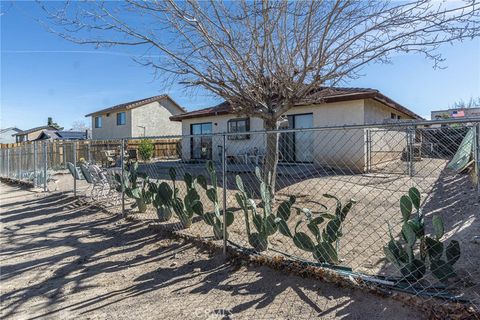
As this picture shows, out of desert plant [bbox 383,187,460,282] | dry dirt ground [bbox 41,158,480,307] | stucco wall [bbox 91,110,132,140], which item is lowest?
dry dirt ground [bbox 41,158,480,307]

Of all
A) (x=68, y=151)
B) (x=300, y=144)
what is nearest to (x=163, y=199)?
(x=300, y=144)

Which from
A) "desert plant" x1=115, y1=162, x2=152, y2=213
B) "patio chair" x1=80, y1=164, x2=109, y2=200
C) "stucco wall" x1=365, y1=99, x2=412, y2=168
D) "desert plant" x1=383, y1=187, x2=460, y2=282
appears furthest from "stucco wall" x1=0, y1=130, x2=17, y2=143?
"desert plant" x1=383, y1=187, x2=460, y2=282

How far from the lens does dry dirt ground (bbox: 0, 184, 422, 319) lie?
8.98ft

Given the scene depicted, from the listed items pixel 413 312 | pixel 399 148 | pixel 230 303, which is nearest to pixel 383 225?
pixel 413 312

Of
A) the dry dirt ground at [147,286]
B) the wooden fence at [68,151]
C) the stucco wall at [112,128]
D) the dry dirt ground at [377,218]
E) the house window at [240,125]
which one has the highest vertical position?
the stucco wall at [112,128]

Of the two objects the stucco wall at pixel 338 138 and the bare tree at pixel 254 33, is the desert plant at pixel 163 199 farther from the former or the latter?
the stucco wall at pixel 338 138

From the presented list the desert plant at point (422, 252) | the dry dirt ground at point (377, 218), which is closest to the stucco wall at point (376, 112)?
the dry dirt ground at point (377, 218)

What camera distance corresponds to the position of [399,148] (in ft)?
52.6

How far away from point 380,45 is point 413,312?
13.3ft

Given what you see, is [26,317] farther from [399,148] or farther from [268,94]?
[399,148]

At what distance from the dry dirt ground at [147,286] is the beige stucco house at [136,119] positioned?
24.0 m

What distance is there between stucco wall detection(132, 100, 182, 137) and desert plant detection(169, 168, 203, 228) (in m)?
24.8

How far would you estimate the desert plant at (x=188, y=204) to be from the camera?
434 centimetres

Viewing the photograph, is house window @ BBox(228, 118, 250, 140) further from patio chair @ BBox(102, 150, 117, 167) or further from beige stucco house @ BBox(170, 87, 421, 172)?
patio chair @ BBox(102, 150, 117, 167)
